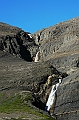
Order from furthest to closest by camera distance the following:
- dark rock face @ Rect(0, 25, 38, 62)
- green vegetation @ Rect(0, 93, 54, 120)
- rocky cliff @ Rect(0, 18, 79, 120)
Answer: dark rock face @ Rect(0, 25, 38, 62)
rocky cliff @ Rect(0, 18, 79, 120)
green vegetation @ Rect(0, 93, 54, 120)

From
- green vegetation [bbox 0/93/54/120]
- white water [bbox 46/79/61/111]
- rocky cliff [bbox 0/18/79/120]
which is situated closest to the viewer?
green vegetation [bbox 0/93/54/120]

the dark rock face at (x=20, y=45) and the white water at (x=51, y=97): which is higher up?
the dark rock face at (x=20, y=45)

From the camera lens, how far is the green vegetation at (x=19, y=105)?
3846 centimetres

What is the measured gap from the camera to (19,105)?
1705 inches

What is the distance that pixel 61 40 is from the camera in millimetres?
103562

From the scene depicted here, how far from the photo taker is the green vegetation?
38.5m

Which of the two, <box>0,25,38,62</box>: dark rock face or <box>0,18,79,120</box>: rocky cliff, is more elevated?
<box>0,25,38,62</box>: dark rock face

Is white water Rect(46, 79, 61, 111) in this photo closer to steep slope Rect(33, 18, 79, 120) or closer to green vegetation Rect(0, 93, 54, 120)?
steep slope Rect(33, 18, 79, 120)

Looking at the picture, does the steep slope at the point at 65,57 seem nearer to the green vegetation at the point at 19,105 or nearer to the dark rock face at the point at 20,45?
the dark rock face at the point at 20,45

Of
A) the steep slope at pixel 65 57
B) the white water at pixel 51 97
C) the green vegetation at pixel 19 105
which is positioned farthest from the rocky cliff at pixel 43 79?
the white water at pixel 51 97

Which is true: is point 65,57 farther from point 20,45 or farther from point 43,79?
point 43,79

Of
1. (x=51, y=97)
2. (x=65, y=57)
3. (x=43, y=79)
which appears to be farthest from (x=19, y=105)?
(x=65, y=57)

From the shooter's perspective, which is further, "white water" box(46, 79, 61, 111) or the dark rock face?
the dark rock face

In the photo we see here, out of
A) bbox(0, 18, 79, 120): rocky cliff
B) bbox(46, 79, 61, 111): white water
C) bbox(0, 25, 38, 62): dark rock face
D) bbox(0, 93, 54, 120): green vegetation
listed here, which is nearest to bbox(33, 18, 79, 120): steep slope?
bbox(0, 18, 79, 120): rocky cliff
